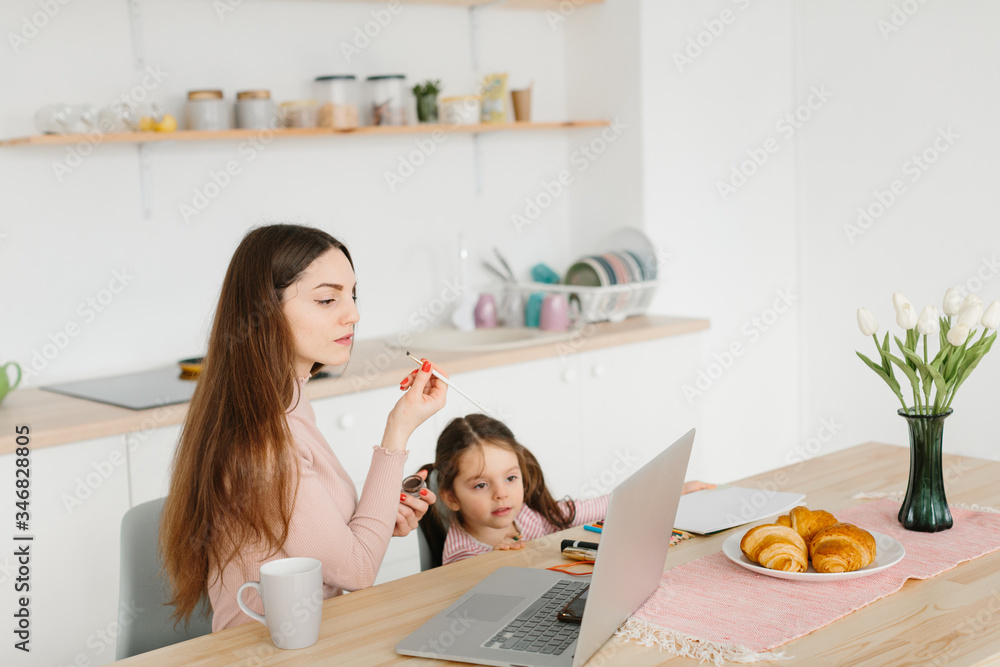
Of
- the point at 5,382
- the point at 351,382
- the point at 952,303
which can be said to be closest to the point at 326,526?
the point at 952,303

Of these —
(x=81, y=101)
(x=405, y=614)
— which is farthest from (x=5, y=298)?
(x=405, y=614)

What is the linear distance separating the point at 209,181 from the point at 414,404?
1536 millimetres

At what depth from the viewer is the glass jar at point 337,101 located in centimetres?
271

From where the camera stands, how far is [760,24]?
342cm

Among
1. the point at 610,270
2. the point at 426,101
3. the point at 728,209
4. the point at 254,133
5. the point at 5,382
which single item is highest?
the point at 426,101

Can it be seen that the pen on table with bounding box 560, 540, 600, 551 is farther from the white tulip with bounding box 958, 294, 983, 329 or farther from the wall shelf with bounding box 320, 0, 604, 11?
the wall shelf with bounding box 320, 0, 604, 11

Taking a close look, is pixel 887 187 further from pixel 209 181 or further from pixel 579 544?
pixel 579 544

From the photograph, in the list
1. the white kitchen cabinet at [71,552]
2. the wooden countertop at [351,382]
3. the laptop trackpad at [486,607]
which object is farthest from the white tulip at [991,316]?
the white kitchen cabinet at [71,552]

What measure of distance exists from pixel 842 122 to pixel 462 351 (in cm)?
170

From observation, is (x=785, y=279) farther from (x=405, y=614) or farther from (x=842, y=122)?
(x=405, y=614)

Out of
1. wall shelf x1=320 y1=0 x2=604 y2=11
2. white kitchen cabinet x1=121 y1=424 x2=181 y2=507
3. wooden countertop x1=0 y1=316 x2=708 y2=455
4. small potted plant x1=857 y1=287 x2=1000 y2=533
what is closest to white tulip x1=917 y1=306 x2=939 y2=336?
small potted plant x1=857 y1=287 x2=1000 y2=533

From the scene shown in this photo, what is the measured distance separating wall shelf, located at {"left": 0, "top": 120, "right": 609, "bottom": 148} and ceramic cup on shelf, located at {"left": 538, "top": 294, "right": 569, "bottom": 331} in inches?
22.0

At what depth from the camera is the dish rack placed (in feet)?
9.89

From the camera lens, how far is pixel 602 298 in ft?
9.95
